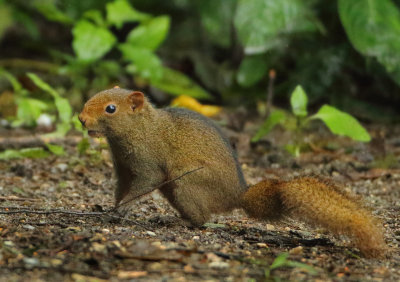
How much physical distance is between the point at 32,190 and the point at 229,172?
196 centimetres

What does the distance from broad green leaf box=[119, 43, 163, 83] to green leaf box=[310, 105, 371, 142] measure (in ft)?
10.1

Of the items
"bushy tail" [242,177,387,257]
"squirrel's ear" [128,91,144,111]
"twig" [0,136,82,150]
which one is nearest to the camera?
"bushy tail" [242,177,387,257]

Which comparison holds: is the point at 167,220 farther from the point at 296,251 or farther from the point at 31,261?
the point at 31,261

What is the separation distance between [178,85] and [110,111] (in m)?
4.56

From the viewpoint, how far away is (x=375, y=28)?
7.47 metres

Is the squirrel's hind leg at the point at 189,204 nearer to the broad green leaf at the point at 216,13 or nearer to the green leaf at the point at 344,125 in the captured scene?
the green leaf at the point at 344,125

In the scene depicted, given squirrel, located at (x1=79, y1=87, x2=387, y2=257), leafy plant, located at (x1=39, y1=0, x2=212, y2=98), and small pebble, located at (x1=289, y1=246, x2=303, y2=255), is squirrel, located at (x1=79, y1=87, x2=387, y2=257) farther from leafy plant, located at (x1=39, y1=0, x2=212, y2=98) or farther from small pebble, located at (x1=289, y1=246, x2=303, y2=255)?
leafy plant, located at (x1=39, y1=0, x2=212, y2=98)

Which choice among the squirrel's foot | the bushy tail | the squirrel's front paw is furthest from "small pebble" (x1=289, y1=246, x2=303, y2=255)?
the squirrel's front paw

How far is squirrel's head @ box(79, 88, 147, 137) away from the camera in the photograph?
449cm

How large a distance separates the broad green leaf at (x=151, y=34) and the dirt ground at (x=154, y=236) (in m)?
2.41

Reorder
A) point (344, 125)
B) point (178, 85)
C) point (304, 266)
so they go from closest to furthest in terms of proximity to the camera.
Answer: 1. point (304, 266)
2. point (344, 125)
3. point (178, 85)

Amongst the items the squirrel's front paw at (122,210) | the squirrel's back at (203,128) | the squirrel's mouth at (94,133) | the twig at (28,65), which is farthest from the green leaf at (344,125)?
the twig at (28,65)

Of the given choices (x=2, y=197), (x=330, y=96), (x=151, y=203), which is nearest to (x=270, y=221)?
(x=151, y=203)

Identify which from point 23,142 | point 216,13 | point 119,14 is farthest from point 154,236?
point 216,13
